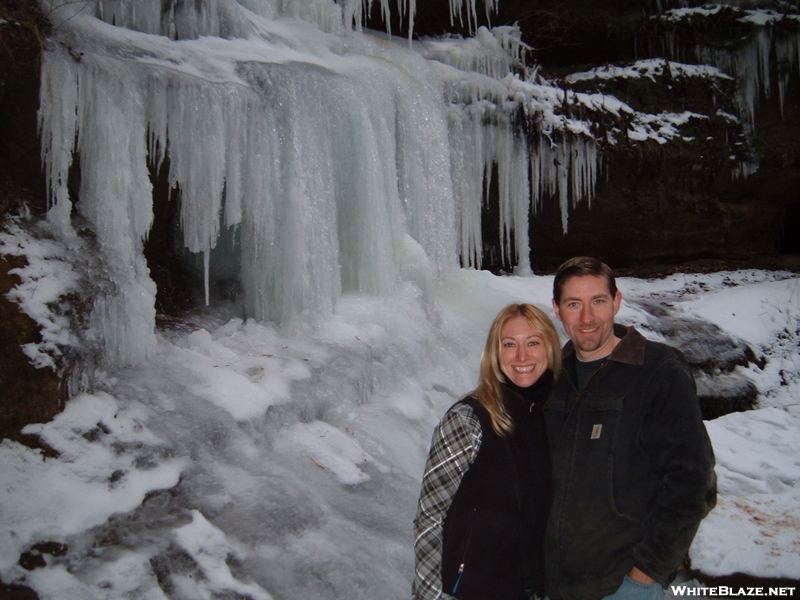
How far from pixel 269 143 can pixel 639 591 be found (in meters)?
4.21

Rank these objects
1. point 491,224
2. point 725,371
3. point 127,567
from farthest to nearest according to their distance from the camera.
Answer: point 491,224, point 725,371, point 127,567

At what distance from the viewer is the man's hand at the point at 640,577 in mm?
1654

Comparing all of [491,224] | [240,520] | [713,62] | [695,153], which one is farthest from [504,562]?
[713,62]

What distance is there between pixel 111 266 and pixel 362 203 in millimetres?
Result: 2458

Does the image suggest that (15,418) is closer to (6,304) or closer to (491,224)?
(6,304)

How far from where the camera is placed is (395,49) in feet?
23.7

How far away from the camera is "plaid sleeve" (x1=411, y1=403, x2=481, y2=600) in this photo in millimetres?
1723

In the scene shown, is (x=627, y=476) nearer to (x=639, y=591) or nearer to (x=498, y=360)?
(x=639, y=591)

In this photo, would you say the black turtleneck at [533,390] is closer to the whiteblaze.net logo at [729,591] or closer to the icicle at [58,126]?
the whiteblaze.net logo at [729,591]

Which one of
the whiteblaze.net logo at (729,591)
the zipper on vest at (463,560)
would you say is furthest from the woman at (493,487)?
the whiteblaze.net logo at (729,591)

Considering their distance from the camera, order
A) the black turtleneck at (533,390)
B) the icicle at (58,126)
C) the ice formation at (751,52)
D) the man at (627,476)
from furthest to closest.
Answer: the ice formation at (751,52) → the icicle at (58,126) → the black turtleneck at (533,390) → the man at (627,476)

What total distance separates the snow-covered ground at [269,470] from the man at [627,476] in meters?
1.34

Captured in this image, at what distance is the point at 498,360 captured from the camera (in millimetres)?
1924

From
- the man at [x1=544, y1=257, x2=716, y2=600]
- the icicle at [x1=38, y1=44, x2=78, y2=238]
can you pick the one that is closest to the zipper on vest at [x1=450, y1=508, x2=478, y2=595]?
the man at [x1=544, y1=257, x2=716, y2=600]
